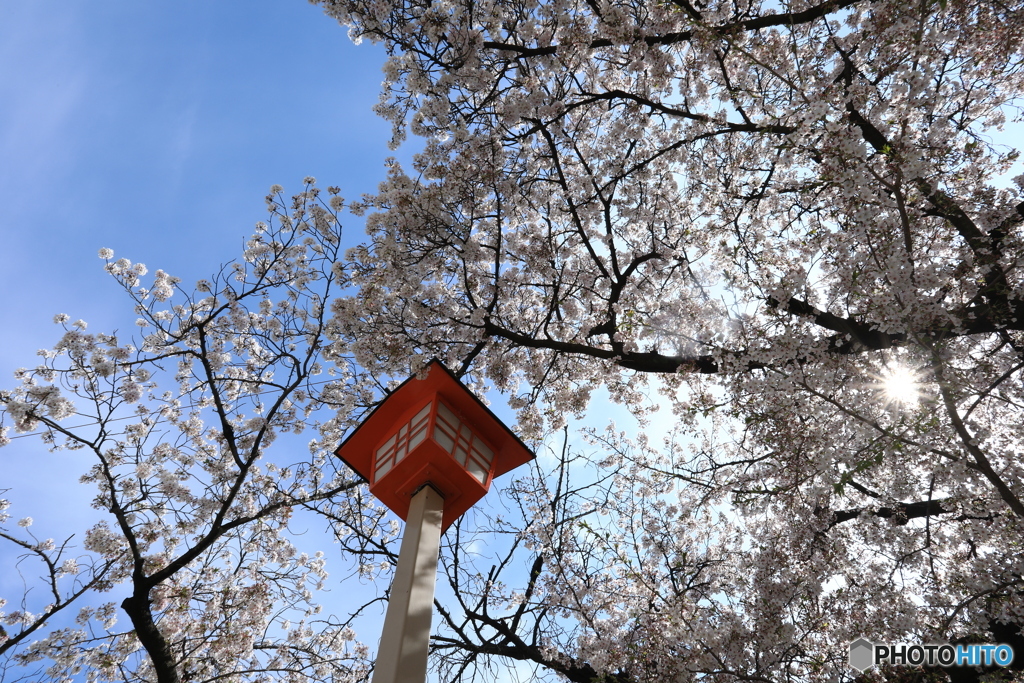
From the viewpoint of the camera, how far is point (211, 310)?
7.02 metres

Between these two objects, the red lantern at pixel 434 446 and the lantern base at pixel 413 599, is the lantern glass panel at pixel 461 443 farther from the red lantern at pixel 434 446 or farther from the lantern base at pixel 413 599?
the lantern base at pixel 413 599

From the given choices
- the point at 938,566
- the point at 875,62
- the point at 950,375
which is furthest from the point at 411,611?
the point at 875,62

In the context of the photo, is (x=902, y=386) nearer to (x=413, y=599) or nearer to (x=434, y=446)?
(x=434, y=446)

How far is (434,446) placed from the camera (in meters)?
3.59

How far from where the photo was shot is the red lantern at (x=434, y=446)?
366cm

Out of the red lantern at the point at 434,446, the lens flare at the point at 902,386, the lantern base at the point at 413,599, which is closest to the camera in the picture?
the lantern base at the point at 413,599

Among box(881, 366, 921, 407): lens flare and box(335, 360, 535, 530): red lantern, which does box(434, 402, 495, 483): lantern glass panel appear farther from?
box(881, 366, 921, 407): lens flare

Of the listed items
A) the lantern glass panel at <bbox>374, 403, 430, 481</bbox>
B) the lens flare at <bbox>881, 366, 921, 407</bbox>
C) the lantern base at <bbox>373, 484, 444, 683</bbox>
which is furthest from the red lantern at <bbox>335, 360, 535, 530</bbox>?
the lens flare at <bbox>881, 366, 921, 407</bbox>

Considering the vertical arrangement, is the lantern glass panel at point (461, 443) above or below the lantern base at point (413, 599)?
above

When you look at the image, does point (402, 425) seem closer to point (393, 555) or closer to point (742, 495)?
point (393, 555)

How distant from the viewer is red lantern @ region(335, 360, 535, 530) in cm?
366

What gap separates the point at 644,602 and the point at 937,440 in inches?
135

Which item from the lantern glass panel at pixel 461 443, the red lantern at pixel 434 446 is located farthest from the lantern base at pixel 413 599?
the lantern glass panel at pixel 461 443

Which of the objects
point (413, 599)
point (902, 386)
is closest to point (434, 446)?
point (413, 599)
